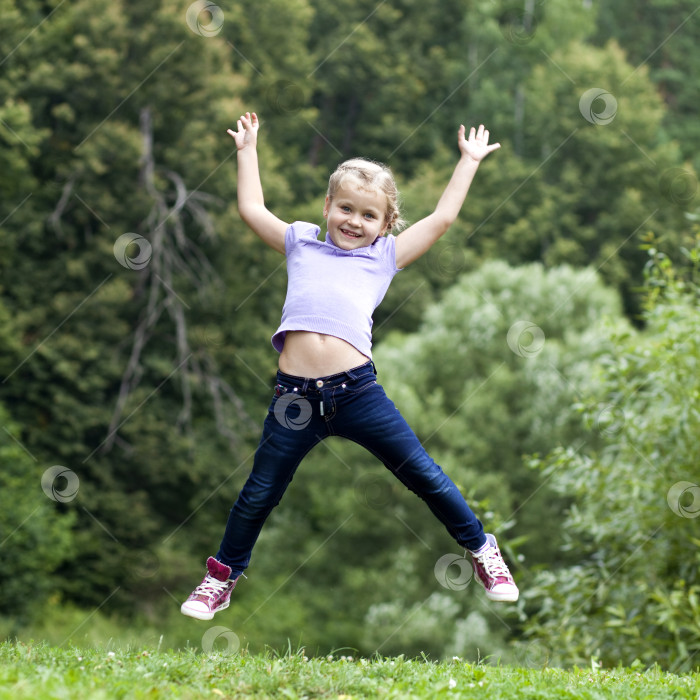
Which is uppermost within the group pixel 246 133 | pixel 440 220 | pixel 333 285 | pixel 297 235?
pixel 440 220

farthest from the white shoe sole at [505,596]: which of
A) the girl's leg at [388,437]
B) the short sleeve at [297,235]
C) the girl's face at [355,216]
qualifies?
the short sleeve at [297,235]

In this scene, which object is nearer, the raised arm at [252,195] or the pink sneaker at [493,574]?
the pink sneaker at [493,574]

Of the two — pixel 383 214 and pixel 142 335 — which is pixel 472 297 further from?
pixel 383 214

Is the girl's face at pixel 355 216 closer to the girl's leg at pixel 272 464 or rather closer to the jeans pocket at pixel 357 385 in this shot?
the jeans pocket at pixel 357 385

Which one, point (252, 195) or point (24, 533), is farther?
point (24, 533)

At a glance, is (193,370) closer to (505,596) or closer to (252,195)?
(252,195)

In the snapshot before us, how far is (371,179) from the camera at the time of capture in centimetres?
412

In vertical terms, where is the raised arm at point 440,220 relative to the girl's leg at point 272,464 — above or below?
above

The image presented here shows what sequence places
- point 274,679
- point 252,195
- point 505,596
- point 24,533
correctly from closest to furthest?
point 274,679 < point 505,596 < point 252,195 < point 24,533

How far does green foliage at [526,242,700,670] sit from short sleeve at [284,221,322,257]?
10.2 ft

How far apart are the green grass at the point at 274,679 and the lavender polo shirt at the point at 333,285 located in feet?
4.14

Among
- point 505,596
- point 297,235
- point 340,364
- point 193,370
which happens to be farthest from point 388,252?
point 193,370

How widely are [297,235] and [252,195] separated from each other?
0.29 m

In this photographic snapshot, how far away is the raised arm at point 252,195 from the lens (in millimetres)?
4359
